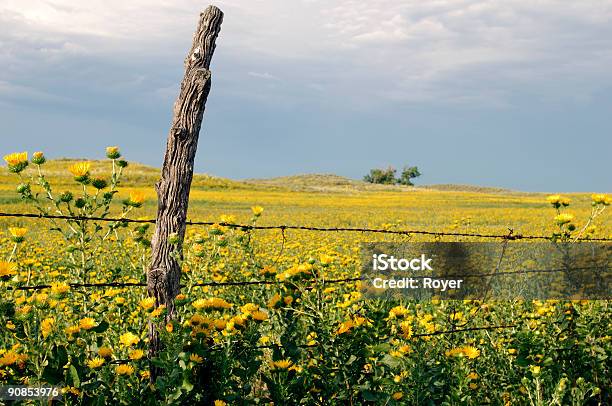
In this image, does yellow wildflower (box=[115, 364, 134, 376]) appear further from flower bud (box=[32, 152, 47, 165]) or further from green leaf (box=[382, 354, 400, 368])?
flower bud (box=[32, 152, 47, 165])

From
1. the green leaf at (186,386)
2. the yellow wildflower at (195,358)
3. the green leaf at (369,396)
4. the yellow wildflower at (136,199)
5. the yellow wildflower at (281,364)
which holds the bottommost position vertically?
the green leaf at (369,396)

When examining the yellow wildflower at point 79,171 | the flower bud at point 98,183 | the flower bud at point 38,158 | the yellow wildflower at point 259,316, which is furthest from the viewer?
the flower bud at point 38,158

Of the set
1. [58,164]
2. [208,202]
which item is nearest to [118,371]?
[208,202]

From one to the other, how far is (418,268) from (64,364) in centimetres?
273

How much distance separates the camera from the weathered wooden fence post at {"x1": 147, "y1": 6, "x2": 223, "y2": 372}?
344cm

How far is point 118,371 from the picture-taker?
2904 millimetres

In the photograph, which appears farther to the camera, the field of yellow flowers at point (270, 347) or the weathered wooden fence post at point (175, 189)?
the weathered wooden fence post at point (175, 189)

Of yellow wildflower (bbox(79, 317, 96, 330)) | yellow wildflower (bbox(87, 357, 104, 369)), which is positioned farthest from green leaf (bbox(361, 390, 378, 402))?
yellow wildflower (bbox(79, 317, 96, 330))

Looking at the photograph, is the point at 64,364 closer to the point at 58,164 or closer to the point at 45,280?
the point at 45,280

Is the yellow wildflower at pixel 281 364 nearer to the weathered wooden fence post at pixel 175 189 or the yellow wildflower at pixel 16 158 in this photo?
the weathered wooden fence post at pixel 175 189

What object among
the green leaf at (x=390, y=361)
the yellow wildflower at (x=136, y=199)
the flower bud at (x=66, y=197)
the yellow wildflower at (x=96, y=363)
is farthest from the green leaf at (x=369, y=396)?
the flower bud at (x=66, y=197)

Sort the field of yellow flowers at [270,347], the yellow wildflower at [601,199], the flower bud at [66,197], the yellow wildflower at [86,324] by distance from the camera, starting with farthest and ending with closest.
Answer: the yellow wildflower at [601,199], the flower bud at [66,197], the yellow wildflower at [86,324], the field of yellow flowers at [270,347]

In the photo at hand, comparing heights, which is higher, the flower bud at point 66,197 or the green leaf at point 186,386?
the flower bud at point 66,197

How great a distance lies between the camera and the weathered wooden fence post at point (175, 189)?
3441mm
